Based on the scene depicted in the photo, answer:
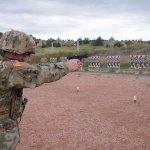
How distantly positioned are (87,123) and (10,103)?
707 cm

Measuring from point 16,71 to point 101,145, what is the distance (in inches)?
201

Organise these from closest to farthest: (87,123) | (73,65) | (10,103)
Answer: (73,65) → (10,103) → (87,123)

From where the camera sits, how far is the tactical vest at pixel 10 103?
517 centimetres

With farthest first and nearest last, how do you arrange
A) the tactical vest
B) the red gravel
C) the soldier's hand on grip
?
the red gravel → the tactical vest → the soldier's hand on grip

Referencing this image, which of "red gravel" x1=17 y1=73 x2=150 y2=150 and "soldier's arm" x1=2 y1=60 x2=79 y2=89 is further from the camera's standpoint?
"red gravel" x1=17 y1=73 x2=150 y2=150

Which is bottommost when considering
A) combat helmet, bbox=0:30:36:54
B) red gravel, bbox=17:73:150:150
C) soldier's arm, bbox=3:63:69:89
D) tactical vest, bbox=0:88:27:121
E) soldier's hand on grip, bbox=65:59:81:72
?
red gravel, bbox=17:73:150:150

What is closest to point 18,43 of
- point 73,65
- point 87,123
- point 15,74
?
point 15,74

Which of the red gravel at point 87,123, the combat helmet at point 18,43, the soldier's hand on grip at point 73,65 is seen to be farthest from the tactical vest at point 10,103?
the red gravel at point 87,123

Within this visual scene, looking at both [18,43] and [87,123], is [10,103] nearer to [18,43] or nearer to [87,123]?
[18,43]

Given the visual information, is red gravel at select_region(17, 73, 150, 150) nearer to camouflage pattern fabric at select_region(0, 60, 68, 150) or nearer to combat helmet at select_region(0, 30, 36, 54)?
camouflage pattern fabric at select_region(0, 60, 68, 150)

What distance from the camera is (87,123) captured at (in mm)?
12195

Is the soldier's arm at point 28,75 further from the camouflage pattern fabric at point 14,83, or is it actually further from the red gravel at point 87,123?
the red gravel at point 87,123

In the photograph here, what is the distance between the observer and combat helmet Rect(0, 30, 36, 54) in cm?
508

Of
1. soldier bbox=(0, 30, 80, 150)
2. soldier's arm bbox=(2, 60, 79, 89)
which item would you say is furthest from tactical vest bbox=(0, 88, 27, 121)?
soldier's arm bbox=(2, 60, 79, 89)
